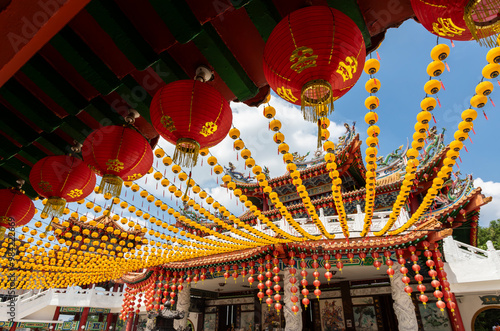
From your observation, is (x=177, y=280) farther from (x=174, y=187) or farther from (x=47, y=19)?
(x=47, y=19)

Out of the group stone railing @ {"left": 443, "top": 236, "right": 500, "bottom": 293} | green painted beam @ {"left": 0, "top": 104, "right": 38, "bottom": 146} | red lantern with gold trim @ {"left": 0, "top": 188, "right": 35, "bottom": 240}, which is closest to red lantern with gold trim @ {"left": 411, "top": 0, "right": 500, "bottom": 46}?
green painted beam @ {"left": 0, "top": 104, "right": 38, "bottom": 146}

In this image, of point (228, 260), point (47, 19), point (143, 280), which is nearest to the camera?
point (47, 19)

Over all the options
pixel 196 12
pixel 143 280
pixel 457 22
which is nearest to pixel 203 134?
pixel 196 12

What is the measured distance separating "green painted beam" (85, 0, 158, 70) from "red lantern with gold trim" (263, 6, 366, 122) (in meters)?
1.24

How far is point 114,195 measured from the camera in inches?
108

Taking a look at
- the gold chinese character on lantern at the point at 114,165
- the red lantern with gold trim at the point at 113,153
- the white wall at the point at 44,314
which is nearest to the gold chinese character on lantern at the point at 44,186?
the red lantern with gold trim at the point at 113,153

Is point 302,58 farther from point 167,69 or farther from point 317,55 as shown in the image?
point 167,69

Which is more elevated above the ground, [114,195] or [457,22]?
[457,22]

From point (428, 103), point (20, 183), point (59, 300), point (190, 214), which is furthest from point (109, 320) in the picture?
point (428, 103)

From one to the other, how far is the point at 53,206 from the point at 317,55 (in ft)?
10.8

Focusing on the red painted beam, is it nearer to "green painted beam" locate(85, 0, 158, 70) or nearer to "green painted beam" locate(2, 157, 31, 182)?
"green painted beam" locate(85, 0, 158, 70)

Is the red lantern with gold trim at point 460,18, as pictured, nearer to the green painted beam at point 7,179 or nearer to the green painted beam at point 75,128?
the green painted beam at point 75,128

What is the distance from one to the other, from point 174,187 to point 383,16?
4.14 metres

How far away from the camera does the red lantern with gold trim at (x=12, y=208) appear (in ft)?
12.8
